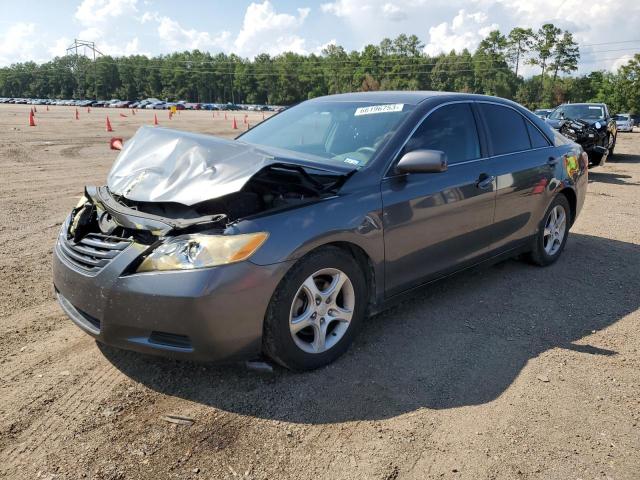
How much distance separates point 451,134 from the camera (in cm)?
410

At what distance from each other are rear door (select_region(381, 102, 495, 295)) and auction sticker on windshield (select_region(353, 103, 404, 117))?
24 centimetres

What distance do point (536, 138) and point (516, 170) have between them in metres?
0.71

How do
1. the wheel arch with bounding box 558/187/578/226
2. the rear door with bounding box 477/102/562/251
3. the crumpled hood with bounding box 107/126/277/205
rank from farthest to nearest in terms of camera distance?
the wheel arch with bounding box 558/187/578/226 < the rear door with bounding box 477/102/562/251 < the crumpled hood with bounding box 107/126/277/205

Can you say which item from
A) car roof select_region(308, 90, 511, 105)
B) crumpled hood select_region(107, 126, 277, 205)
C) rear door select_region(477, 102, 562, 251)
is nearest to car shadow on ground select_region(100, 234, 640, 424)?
rear door select_region(477, 102, 562, 251)

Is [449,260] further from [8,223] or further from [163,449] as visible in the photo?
[8,223]

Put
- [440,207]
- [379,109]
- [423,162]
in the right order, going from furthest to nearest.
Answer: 1. [379,109]
2. [440,207]
3. [423,162]

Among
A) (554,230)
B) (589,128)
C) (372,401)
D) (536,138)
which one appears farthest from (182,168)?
(589,128)

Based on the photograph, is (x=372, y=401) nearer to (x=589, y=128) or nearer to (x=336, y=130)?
(x=336, y=130)

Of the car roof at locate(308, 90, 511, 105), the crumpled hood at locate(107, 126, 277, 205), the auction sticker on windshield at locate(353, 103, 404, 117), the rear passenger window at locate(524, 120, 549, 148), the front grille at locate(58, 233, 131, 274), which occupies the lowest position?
the front grille at locate(58, 233, 131, 274)

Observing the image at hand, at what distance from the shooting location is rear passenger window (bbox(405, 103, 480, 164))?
3.82m

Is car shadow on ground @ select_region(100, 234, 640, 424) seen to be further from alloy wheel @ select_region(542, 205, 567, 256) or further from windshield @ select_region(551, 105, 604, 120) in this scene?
windshield @ select_region(551, 105, 604, 120)

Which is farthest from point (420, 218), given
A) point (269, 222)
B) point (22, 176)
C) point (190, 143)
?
point (22, 176)

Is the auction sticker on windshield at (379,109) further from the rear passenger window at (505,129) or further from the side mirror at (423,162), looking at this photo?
the rear passenger window at (505,129)

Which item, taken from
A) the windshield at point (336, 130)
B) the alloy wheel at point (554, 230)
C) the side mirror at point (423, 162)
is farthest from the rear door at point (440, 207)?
the alloy wheel at point (554, 230)
